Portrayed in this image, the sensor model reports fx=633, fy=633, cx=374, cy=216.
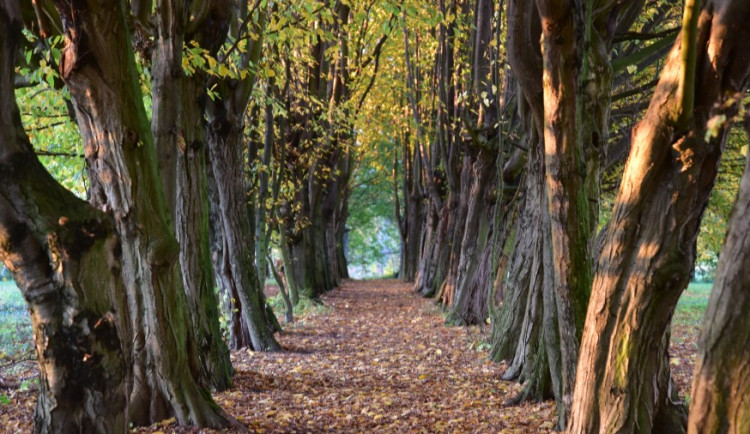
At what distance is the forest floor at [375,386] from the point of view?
6.03 meters

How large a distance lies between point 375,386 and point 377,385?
0.20ft

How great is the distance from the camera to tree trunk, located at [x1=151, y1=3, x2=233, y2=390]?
5.70 metres

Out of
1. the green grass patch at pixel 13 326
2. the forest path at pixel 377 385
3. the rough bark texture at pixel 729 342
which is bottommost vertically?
the forest path at pixel 377 385

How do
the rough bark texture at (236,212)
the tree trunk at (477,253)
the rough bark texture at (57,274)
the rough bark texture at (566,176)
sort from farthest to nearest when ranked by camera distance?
the tree trunk at (477,253)
the rough bark texture at (236,212)
the rough bark texture at (566,176)
the rough bark texture at (57,274)

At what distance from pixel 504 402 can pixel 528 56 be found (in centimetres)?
376

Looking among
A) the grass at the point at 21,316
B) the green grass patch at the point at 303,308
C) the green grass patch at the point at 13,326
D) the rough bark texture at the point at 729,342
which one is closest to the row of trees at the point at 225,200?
the rough bark texture at the point at 729,342

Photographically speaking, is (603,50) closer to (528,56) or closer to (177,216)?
(528,56)

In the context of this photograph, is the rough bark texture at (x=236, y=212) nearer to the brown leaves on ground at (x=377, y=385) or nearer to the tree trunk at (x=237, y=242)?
the tree trunk at (x=237, y=242)

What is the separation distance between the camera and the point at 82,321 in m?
3.36

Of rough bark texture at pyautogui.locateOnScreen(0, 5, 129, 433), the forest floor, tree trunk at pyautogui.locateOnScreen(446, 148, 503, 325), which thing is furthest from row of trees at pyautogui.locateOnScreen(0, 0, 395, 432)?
tree trunk at pyautogui.locateOnScreen(446, 148, 503, 325)

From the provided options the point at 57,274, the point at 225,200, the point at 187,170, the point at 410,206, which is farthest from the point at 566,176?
the point at 410,206

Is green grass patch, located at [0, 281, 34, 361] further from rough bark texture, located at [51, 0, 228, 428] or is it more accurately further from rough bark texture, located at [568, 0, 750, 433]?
rough bark texture, located at [568, 0, 750, 433]

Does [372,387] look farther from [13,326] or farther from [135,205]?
[13,326]

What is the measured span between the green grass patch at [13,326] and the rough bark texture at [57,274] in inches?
235
